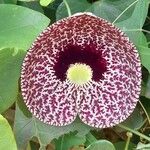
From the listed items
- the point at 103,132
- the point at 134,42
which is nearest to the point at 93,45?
the point at 134,42

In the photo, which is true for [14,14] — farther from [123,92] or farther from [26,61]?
[123,92]

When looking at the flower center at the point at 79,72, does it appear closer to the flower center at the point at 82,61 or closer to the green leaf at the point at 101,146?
the flower center at the point at 82,61

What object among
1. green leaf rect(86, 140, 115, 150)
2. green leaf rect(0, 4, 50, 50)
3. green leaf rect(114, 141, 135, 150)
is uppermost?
green leaf rect(0, 4, 50, 50)

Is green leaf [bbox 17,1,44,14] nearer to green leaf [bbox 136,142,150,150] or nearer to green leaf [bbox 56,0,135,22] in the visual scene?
green leaf [bbox 56,0,135,22]

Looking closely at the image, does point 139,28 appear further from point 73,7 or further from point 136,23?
point 73,7

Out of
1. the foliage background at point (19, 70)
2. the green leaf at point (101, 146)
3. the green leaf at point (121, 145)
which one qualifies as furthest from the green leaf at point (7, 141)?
the green leaf at point (121, 145)

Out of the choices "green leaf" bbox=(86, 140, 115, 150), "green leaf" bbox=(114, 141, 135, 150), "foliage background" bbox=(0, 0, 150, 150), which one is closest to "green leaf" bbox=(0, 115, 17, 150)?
"foliage background" bbox=(0, 0, 150, 150)
